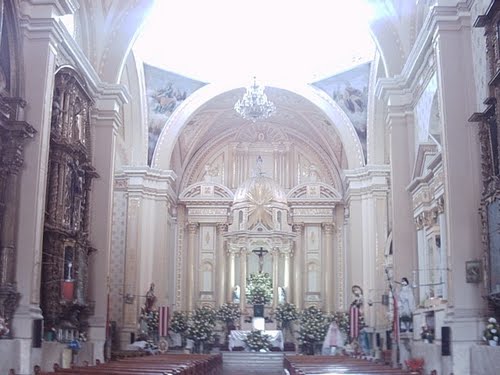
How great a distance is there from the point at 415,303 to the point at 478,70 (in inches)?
195

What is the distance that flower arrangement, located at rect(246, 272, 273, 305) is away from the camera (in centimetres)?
2494

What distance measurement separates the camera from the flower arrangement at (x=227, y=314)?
80.0ft

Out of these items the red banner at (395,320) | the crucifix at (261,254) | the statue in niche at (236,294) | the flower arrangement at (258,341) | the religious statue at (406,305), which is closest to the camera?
the red banner at (395,320)

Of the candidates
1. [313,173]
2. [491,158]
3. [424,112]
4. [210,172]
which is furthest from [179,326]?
[491,158]

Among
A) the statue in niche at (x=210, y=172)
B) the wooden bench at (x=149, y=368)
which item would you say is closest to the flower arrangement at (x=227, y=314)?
the statue in niche at (x=210, y=172)

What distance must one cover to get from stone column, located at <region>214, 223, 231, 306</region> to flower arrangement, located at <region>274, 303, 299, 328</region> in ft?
7.55

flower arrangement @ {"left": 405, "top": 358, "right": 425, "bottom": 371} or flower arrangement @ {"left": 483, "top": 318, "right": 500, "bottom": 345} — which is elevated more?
flower arrangement @ {"left": 483, "top": 318, "right": 500, "bottom": 345}

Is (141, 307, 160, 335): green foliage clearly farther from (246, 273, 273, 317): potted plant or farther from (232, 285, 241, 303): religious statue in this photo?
(232, 285, 241, 303): religious statue

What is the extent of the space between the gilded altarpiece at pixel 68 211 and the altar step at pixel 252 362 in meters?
6.35

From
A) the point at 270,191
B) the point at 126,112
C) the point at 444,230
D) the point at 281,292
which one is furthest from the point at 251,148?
the point at 444,230

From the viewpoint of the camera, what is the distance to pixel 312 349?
874 inches

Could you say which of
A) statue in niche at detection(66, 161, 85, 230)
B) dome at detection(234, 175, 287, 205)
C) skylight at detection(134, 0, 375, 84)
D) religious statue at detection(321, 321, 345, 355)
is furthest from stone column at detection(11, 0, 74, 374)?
dome at detection(234, 175, 287, 205)

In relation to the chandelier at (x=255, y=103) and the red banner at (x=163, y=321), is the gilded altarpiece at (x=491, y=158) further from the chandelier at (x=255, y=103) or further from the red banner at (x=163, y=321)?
the red banner at (x=163, y=321)

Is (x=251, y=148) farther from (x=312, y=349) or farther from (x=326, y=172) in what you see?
(x=312, y=349)
